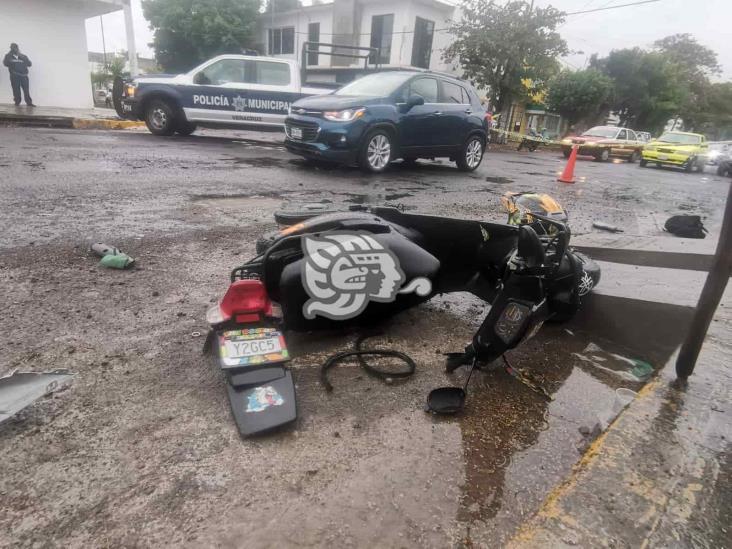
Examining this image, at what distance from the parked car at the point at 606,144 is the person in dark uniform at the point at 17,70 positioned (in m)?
19.6

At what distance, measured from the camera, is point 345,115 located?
7.23 metres

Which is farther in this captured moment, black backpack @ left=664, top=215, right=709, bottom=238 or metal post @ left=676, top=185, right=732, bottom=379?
black backpack @ left=664, top=215, right=709, bottom=238

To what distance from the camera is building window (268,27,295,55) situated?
3197 cm

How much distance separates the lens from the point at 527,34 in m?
20.6

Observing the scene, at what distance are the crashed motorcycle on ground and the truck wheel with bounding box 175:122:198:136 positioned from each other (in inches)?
366

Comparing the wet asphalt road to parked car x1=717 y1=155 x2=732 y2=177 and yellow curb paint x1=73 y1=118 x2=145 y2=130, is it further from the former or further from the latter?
parked car x1=717 y1=155 x2=732 y2=177

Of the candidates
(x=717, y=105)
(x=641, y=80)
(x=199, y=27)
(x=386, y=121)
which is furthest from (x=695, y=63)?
(x=386, y=121)

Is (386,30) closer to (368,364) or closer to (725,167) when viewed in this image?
(725,167)

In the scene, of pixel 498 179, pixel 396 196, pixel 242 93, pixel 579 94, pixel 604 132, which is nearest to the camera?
pixel 396 196

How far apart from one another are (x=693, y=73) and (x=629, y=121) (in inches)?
843

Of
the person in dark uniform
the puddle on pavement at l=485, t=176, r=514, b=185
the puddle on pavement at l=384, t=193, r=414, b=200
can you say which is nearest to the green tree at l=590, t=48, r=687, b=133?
the puddle on pavement at l=485, t=176, r=514, b=185

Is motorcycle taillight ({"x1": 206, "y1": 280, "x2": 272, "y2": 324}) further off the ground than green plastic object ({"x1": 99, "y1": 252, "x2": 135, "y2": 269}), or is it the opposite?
motorcycle taillight ({"x1": 206, "y1": 280, "x2": 272, "y2": 324})

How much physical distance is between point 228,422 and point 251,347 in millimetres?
322

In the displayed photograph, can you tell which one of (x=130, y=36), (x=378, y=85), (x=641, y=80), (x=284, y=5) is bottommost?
(x=378, y=85)
